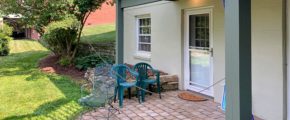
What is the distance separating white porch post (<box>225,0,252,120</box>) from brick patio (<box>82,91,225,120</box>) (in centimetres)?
199

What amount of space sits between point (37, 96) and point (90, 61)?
3889 mm

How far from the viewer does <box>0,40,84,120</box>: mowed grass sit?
579 centimetres

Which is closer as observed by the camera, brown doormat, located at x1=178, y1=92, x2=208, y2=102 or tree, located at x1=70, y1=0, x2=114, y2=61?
brown doormat, located at x1=178, y1=92, x2=208, y2=102

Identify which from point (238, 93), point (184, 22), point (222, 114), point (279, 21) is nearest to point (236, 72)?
point (238, 93)

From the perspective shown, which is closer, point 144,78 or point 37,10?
point 144,78

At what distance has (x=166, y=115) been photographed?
17.5ft

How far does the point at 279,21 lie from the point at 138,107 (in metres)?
2.98

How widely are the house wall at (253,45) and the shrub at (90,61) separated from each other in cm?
222

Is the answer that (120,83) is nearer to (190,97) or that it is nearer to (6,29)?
(190,97)

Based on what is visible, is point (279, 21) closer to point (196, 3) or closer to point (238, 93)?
point (238, 93)

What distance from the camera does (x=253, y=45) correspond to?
5.14 metres

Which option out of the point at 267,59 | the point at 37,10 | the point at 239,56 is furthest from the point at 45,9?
the point at 239,56

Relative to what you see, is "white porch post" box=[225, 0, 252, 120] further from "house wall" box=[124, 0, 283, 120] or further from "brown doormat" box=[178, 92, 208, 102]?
"brown doormat" box=[178, 92, 208, 102]

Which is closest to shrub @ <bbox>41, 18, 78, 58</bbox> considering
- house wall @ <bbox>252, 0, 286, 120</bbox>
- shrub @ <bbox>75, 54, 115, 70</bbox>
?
shrub @ <bbox>75, 54, 115, 70</bbox>
